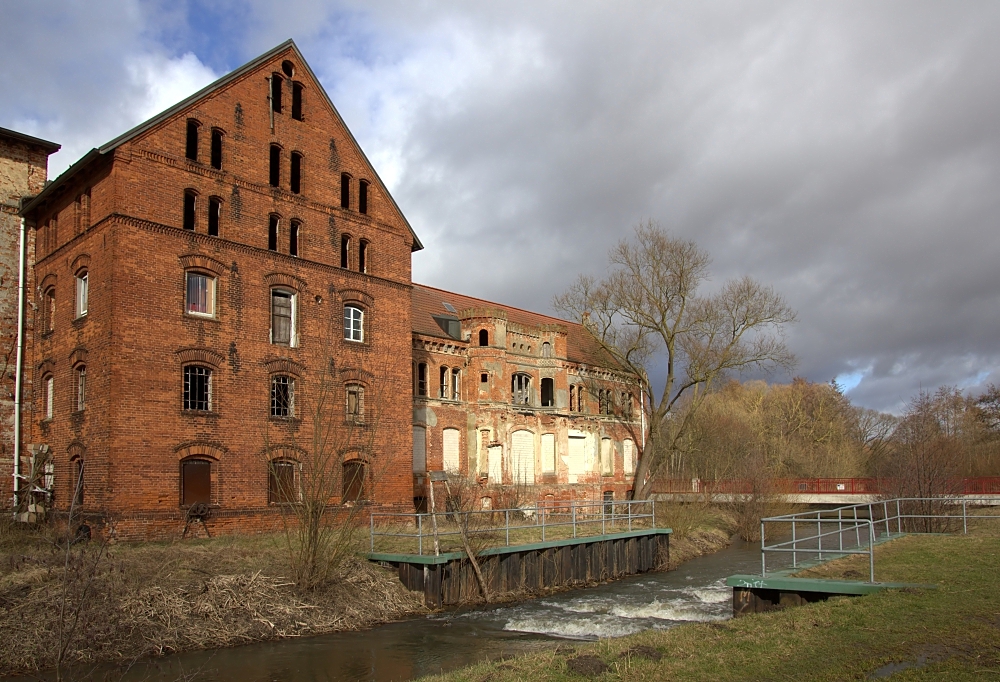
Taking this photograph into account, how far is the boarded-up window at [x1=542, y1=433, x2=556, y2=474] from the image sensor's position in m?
38.1

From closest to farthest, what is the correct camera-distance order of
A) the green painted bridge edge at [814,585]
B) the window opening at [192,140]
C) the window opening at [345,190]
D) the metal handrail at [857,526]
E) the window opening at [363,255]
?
the green painted bridge edge at [814,585] → the metal handrail at [857,526] → the window opening at [192,140] → the window opening at [345,190] → the window opening at [363,255]

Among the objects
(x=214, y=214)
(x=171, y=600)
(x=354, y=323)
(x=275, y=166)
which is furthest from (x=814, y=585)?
(x=275, y=166)

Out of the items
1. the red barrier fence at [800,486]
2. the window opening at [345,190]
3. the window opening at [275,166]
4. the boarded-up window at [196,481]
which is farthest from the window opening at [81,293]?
the red barrier fence at [800,486]

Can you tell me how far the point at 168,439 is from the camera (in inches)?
850

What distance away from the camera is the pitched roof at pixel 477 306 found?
115 ft

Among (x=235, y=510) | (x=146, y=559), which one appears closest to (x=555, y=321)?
(x=235, y=510)

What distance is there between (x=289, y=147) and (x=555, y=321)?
2466 cm

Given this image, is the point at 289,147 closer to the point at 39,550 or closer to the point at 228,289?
the point at 228,289

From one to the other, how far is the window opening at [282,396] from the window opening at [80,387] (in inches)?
196

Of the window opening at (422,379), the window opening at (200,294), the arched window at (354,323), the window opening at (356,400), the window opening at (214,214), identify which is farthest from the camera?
the window opening at (422,379)

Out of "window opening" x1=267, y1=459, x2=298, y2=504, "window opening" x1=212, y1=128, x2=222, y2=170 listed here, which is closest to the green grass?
"window opening" x1=267, y1=459, x2=298, y2=504

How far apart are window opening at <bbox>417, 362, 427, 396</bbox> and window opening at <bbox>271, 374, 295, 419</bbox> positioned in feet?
29.0

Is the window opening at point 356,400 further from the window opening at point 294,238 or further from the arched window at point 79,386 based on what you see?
the arched window at point 79,386

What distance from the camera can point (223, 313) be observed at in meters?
23.2
